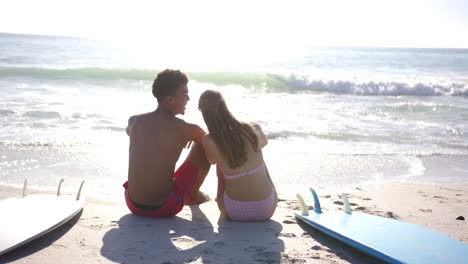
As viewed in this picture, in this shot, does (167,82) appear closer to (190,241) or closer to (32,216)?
(190,241)

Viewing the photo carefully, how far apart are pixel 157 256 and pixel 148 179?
76 centimetres

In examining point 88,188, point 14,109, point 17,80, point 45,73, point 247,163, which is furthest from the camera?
point 45,73

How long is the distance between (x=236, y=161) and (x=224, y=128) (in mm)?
245

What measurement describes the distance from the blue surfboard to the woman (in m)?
0.36

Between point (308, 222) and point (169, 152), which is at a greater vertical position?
point (169, 152)

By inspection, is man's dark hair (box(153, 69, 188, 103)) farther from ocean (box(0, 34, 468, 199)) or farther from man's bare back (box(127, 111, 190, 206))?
ocean (box(0, 34, 468, 199))

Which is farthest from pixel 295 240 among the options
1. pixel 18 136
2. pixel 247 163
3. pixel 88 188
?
pixel 18 136

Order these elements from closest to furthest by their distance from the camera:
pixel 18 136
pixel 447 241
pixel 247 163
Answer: pixel 447 241
pixel 247 163
pixel 18 136

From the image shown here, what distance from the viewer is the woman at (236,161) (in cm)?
339

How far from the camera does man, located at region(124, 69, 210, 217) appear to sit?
11.3 feet

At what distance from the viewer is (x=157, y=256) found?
9.42 ft

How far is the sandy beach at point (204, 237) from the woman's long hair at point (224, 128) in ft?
1.78

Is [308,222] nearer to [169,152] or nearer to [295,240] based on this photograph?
[295,240]

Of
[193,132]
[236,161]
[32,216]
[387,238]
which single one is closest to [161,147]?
[193,132]
